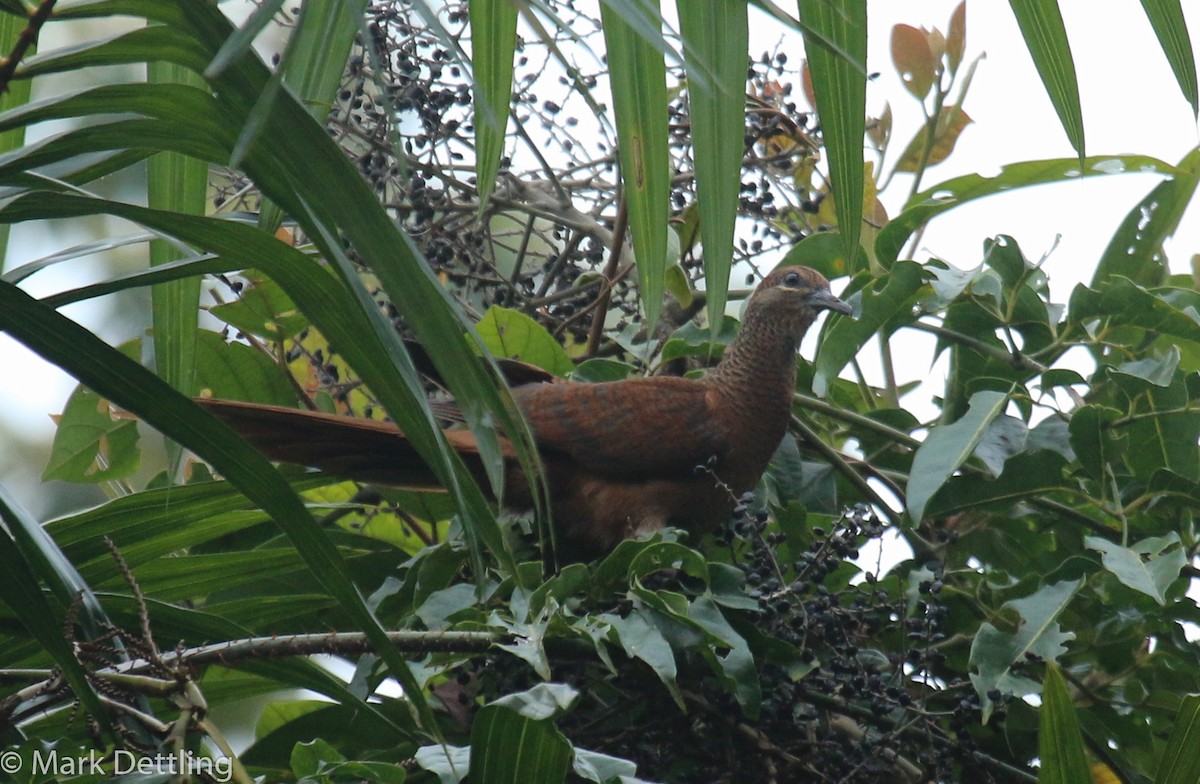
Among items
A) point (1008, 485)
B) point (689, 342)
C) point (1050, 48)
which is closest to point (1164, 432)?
point (1008, 485)

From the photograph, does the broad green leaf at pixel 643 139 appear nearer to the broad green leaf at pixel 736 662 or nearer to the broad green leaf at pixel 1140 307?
the broad green leaf at pixel 736 662

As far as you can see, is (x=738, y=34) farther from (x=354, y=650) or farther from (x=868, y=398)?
(x=868, y=398)

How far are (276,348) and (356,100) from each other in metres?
0.51

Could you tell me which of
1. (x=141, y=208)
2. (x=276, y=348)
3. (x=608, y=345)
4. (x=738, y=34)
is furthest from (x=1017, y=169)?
(x=141, y=208)

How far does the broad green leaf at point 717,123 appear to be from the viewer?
0.85 meters

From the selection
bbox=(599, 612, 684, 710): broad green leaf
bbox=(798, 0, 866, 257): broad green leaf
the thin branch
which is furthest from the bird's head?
the thin branch

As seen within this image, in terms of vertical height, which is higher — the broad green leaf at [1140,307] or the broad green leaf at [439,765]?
the broad green leaf at [1140,307]

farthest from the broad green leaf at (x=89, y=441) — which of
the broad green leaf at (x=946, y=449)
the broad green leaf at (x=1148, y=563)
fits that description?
the broad green leaf at (x=1148, y=563)

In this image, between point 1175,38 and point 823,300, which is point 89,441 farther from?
point 1175,38

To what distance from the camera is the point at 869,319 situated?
169cm

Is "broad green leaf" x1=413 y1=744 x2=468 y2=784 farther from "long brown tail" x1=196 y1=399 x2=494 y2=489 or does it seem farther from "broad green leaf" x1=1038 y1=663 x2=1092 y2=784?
"long brown tail" x1=196 y1=399 x2=494 y2=489

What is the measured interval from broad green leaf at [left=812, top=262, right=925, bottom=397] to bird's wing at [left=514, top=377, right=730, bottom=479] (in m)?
0.38

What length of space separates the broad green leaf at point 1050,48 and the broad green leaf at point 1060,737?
→ 1.75 feet

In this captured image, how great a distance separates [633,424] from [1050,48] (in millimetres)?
1264
